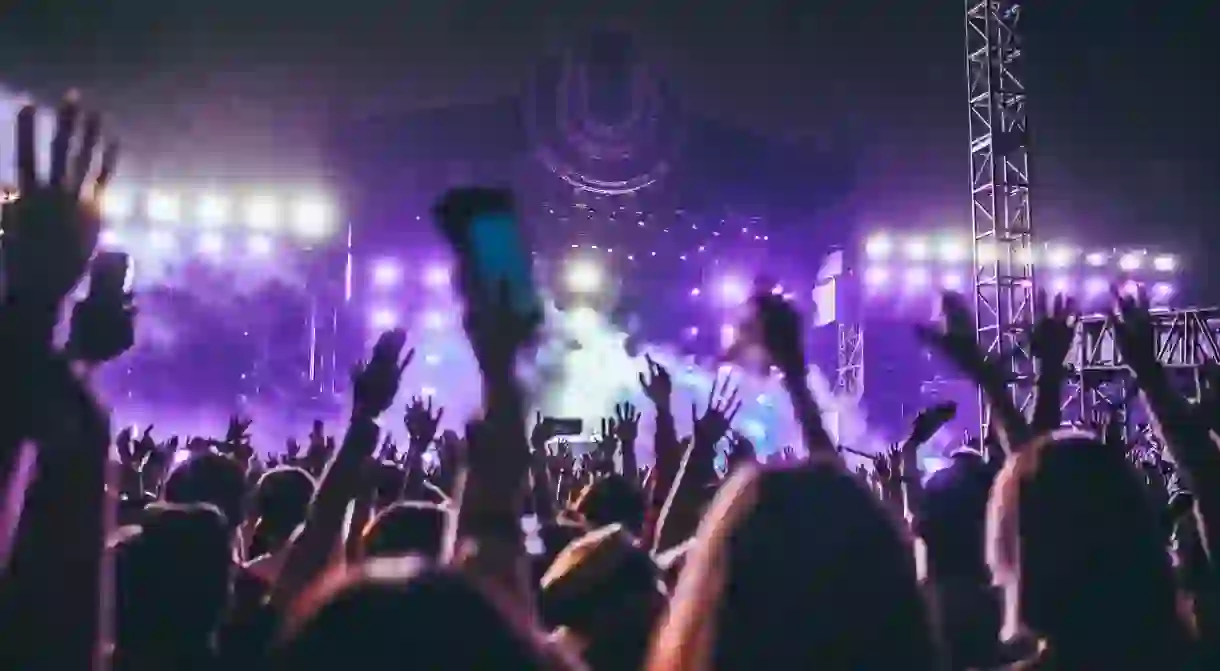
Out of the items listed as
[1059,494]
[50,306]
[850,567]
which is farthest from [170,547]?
[1059,494]

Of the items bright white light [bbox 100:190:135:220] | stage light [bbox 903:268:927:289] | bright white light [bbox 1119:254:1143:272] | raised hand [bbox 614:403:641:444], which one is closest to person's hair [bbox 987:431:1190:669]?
raised hand [bbox 614:403:641:444]

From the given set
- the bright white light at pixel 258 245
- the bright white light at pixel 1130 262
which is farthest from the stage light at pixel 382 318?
the bright white light at pixel 1130 262

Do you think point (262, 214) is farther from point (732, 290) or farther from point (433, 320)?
point (732, 290)

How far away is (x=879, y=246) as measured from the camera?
1041 inches

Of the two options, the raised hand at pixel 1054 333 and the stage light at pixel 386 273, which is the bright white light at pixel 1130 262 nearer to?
the stage light at pixel 386 273

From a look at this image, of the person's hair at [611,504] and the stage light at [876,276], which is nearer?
the person's hair at [611,504]

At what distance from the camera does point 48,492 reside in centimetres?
185

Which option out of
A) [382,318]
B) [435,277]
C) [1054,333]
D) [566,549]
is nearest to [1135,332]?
A: [1054,333]

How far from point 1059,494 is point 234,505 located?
9.83ft

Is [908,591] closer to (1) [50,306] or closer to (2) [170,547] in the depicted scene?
(1) [50,306]

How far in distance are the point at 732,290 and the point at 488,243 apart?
71.8 ft

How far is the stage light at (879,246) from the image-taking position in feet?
86.3

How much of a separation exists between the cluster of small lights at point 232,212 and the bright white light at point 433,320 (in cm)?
317

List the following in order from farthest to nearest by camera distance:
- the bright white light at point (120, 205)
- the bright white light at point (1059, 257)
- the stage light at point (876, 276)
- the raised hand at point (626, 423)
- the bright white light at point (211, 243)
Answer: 1. the stage light at point (876, 276)
2. the bright white light at point (1059, 257)
3. the bright white light at point (211, 243)
4. the bright white light at point (120, 205)
5. the raised hand at point (626, 423)
